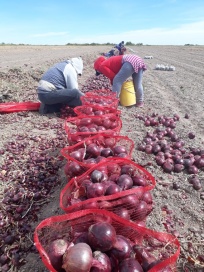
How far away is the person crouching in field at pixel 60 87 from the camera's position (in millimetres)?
5668

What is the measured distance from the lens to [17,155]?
4.02 metres

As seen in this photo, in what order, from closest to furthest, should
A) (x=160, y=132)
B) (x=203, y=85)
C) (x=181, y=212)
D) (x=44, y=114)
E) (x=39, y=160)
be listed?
(x=181, y=212) → (x=39, y=160) → (x=160, y=132) → (x=44, y=114) → (x=203, y=85)

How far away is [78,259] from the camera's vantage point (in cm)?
142

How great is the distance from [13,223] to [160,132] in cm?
301

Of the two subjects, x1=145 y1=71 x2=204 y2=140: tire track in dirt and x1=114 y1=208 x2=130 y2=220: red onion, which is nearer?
x1=114 y1=208 x2=130 y2=220: red onion

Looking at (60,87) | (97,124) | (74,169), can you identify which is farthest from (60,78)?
(74,169)

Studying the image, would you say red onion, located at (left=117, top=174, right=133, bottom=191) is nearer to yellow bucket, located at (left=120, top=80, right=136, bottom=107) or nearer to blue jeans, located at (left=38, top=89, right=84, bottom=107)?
blue jeans, located at (left=38, top=89, right=84, bottom=107)

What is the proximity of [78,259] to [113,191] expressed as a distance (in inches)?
27.5

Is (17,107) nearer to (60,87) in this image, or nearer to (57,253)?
(60,87)

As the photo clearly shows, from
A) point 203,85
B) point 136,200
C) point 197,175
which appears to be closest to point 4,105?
point 197,175

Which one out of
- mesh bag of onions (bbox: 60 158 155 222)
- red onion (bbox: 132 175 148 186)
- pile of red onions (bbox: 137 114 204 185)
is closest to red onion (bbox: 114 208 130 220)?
mesh bag of onions (bbox: 60 158 155 222)

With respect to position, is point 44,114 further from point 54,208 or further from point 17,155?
point 54,208

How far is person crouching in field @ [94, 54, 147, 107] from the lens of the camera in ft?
20.3

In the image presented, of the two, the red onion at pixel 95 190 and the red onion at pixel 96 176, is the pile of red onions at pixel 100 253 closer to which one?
the red onion at pixel 95 190
